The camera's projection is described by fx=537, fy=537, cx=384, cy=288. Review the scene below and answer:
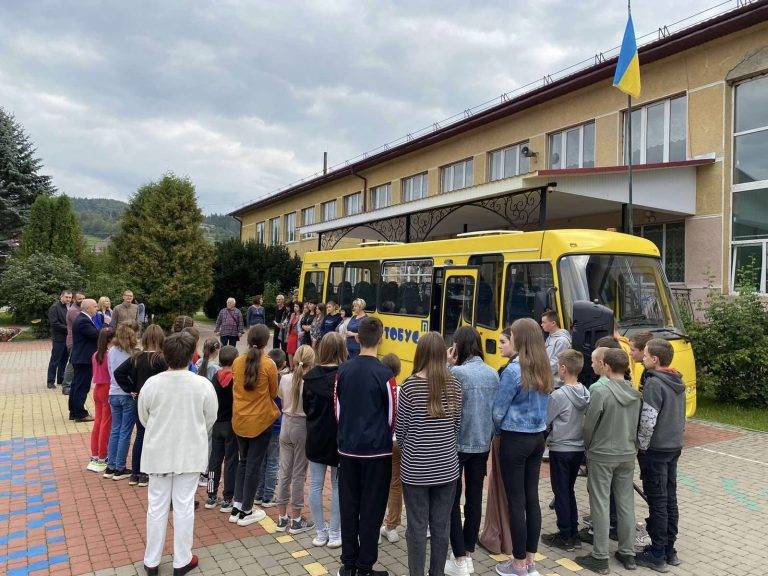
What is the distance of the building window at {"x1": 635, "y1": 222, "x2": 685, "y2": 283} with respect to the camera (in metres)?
12.8

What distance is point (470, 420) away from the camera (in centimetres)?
386

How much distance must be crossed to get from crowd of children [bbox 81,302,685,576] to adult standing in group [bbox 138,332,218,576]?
26mm

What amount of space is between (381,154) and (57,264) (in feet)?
47.9

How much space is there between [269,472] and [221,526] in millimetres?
652

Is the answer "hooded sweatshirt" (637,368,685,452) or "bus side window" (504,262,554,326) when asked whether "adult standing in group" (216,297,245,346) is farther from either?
"hooded sweatshirt" (637,368,685,452)

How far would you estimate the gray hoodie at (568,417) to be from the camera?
167 inches

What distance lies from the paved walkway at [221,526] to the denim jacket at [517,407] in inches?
46.9

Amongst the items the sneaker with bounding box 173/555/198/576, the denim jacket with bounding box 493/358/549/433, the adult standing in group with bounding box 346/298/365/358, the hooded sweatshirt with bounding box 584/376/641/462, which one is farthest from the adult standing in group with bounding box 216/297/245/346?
the hooded sweatshirt with bounding box 584/376/641/462

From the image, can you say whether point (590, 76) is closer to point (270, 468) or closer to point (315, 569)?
point (270, 468)

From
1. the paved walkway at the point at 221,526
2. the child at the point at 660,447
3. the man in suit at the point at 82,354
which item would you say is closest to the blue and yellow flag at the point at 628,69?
the paved walkway at the point at 221,526

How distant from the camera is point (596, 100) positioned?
1507 centimetres

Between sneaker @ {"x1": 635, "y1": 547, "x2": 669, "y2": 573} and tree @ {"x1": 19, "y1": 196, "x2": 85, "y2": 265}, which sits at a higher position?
tree @ {"x1": 19, "y1": 196, "x2": 85, "y2": 265}

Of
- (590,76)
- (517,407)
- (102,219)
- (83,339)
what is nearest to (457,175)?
(590,76)

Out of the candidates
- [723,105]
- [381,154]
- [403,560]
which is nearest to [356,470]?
[403,560]
